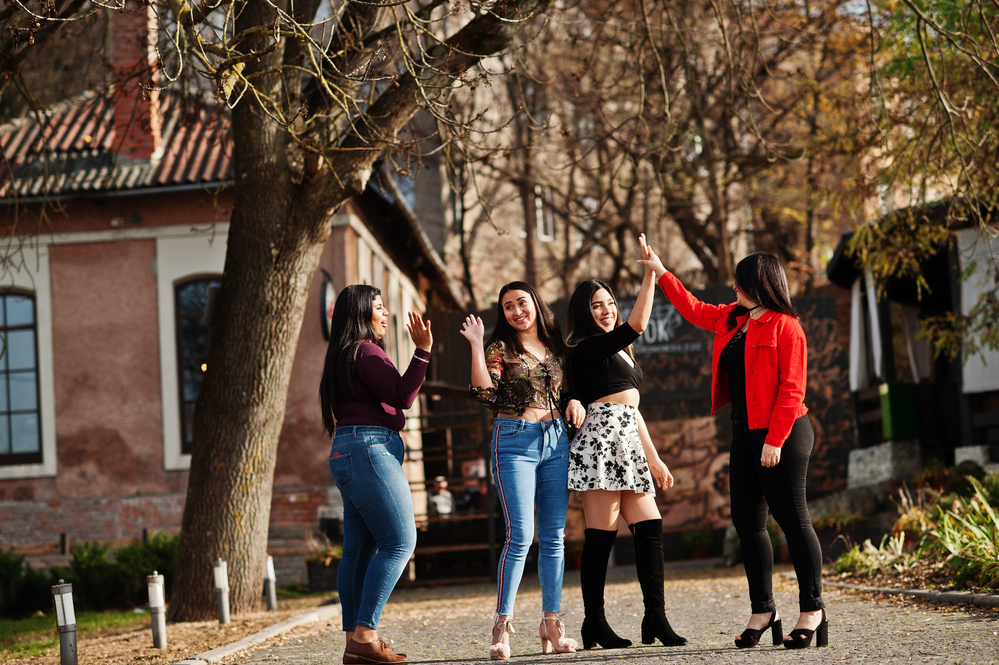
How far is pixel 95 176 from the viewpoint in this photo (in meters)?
15.1

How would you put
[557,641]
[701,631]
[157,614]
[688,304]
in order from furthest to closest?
1. [157,614]
2. [701,631]
3. [688,304]
4. [557,641]

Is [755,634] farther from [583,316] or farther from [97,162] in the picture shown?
[97,162]

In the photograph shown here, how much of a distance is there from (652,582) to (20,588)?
328 inches

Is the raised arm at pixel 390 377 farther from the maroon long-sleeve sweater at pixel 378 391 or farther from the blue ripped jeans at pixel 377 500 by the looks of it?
the blue ripped jeans at pixel 377 500

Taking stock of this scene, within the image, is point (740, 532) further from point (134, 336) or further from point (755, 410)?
point (134, 336)

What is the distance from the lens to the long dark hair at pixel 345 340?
199 inches

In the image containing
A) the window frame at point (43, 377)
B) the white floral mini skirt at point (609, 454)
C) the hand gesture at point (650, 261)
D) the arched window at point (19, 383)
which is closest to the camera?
the white floral mini skirt at point (609, 454)

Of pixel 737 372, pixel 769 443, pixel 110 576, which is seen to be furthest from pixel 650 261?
pixel 110 576

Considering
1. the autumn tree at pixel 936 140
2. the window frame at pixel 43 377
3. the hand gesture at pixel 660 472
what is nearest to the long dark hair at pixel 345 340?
the hand gesture at pixel 660 472

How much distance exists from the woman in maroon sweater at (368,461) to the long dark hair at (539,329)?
521 millimetres

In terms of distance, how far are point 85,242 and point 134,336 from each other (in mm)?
1624

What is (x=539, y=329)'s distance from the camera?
5480 mm

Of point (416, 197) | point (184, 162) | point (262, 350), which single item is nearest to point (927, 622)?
point (262, 350)

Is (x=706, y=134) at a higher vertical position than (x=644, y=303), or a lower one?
higher
